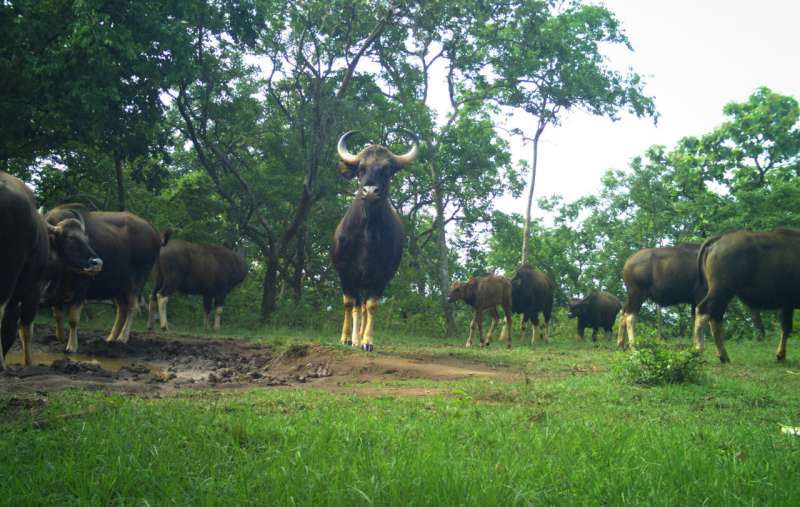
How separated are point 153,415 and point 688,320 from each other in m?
33.1

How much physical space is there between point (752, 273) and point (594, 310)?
545 inches

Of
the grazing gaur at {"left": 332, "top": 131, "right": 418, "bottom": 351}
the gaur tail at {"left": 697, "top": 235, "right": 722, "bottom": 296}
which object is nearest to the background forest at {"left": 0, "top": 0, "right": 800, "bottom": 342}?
the grazing gaur at {"left": 332, "top": 131, "right": 418, "bottom": 351}

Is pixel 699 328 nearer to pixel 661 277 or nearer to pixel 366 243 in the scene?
pixel 661 277

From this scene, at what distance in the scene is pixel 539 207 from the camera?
4250cm

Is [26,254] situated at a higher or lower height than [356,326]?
higher

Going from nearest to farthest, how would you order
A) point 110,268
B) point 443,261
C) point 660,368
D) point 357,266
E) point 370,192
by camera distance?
point 660,368
point 110,268
point 370,192
point 357,266
point 443,261

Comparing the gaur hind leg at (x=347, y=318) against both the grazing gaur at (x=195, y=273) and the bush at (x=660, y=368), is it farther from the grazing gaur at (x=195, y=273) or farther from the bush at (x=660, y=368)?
the grazing gaur at (x=195, y=273)

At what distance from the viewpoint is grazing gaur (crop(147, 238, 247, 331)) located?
58.9 feet

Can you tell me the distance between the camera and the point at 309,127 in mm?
21828

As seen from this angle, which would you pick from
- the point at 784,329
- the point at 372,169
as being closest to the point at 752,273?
the point at 784,329

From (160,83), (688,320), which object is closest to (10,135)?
(160,83)

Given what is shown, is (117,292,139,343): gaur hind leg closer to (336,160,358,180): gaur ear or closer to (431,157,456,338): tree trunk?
(336,160,358,180): gaur ear

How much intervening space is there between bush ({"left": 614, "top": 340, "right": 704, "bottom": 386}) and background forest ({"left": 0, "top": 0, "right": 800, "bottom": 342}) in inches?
430

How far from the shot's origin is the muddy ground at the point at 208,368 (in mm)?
7508
